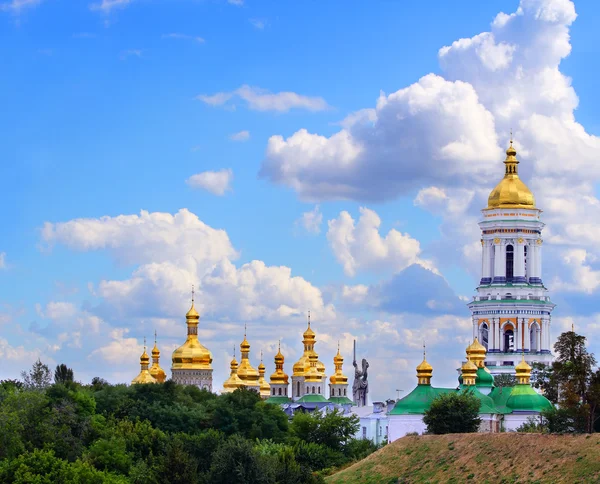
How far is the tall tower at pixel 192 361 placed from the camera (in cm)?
12300

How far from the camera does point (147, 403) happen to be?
92250 millimetres

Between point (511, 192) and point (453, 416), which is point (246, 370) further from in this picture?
point (453, 416)

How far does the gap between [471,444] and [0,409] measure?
27307 millimetres

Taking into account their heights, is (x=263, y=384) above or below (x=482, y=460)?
above

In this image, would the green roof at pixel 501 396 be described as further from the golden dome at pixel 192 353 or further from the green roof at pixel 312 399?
the golden dome at pixel 192 353

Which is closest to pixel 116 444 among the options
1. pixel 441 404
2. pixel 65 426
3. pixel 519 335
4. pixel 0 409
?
pixel 65 426

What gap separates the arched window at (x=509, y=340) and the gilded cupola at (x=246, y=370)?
23979mm

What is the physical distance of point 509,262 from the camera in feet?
380

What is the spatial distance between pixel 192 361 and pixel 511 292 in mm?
27983

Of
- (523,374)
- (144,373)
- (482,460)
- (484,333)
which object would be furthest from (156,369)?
(482,460)

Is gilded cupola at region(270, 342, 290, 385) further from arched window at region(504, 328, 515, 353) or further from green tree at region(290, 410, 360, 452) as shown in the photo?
Result: green tree at region(290, 410, 360, 452)

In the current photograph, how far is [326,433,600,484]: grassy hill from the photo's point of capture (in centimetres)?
6159

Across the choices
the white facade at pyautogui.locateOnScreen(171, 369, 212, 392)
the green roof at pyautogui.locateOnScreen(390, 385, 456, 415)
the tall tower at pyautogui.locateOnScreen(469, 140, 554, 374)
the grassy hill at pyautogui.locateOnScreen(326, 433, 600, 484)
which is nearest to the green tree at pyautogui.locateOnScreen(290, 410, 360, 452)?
the green roof at pyautogui.locateOnScreen(390, 385, 456, 415)

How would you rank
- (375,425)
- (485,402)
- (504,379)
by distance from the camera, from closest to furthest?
1. (485,402)
2. (375,425)
3. (504,379)
